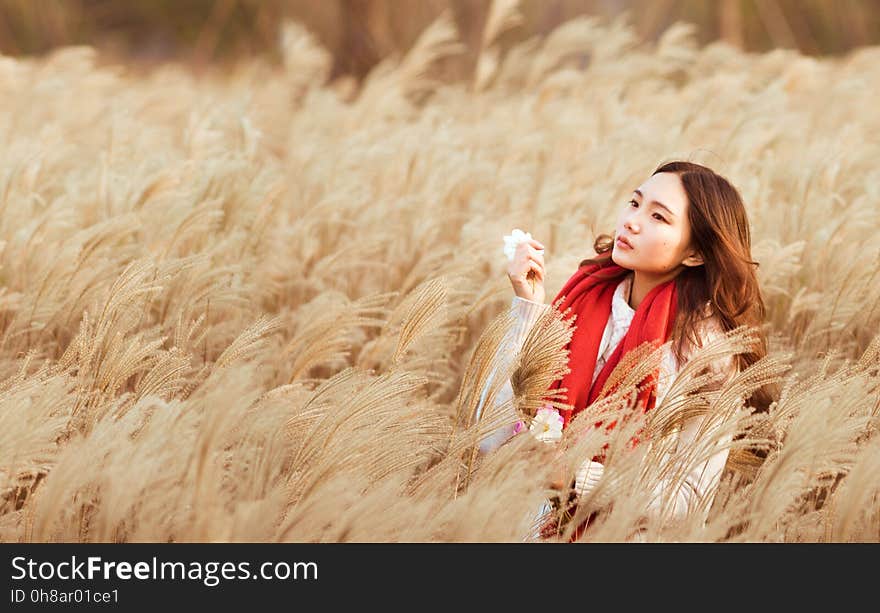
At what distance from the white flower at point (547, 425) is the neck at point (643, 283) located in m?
0.40

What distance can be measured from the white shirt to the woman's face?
138mm

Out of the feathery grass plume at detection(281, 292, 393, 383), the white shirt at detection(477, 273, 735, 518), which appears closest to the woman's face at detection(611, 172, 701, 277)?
the white shirt at detection(477, 273, 735, 518)

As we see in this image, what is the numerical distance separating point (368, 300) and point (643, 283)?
69 centimetres

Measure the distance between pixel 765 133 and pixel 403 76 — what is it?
7.05 feet

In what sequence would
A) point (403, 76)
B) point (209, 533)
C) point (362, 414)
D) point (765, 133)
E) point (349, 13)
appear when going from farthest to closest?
point (349, 13)
point (403, 76)
point (765, 133)
point (362, 414)
point (209, 533)

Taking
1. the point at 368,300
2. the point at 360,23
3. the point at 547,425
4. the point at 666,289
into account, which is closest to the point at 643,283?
the point at 666,289

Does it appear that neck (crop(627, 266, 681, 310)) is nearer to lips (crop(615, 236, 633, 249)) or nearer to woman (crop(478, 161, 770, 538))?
woman (crop(478, 161, 770, 538))

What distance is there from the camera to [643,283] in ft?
8.26

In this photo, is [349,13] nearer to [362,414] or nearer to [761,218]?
[761,218]

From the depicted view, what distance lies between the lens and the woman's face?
2393 mm

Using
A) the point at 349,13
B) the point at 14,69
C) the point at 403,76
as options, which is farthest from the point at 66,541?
the point at 349,13

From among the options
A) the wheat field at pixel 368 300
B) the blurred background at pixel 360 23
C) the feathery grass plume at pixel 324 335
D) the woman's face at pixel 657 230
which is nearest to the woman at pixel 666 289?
the woman's face at pixel 657 230

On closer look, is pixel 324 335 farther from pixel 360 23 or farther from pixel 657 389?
pixel 360 23

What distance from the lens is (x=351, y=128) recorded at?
17.0 ft
